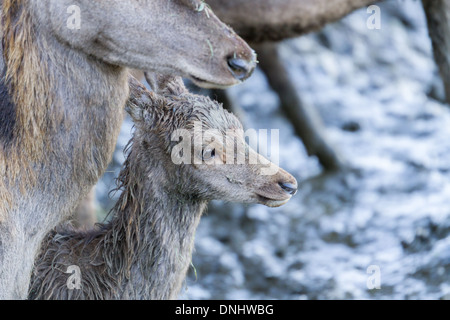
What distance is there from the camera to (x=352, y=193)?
8180 millimetres

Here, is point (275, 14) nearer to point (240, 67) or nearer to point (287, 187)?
point (287, 187)

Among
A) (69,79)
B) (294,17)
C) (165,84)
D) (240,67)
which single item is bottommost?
(294,17)

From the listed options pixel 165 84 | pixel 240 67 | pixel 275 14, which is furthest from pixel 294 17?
pixel 240 67

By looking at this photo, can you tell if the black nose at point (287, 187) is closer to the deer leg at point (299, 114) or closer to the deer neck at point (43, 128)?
the deer neck at point (43, 128)

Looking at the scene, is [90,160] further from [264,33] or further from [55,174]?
[264,33]

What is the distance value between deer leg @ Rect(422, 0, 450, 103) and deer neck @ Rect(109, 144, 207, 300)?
3.04m

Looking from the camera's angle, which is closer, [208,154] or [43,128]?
[43,128]

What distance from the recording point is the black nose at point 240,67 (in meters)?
3.55

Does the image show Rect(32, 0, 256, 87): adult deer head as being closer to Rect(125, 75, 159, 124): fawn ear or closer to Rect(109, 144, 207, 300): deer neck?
Rect(125, 75, 159, 124): fawn ear

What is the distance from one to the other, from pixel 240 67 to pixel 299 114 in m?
5.24

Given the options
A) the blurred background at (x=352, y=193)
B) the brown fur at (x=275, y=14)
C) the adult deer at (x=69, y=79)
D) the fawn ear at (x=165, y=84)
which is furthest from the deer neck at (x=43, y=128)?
the brown fur at (x=275, y=14)

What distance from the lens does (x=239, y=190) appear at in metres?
4.14

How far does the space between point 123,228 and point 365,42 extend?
7376 millimetres

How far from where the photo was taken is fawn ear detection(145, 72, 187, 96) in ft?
14.5
